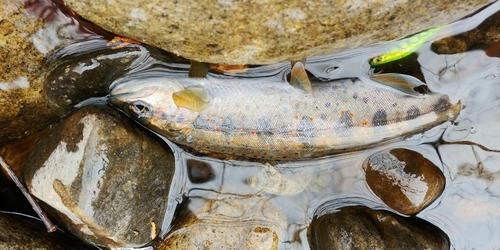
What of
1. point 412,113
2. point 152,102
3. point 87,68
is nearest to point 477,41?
point 412,113

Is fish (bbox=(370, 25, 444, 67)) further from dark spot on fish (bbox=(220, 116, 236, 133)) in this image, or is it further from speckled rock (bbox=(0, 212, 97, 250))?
speckled rock (bbox=(0, 212, 97, 250))

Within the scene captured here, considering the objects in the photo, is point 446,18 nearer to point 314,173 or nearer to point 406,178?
point 406,178

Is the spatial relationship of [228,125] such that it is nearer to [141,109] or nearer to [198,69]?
[198,69]

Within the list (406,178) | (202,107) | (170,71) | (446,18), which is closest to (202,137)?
(202,107)

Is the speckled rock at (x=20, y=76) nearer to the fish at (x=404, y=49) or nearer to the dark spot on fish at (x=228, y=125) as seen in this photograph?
the dark spot on fish at (x=228, y=125)

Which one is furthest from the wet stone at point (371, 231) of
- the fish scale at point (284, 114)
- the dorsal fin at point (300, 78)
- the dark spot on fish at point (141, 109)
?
the dark spot on fish at point (141, 109)

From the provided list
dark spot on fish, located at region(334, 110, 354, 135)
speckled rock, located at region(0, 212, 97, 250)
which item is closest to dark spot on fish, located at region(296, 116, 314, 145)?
dark spot on fish, located at region(334, 110, 354, 135)
